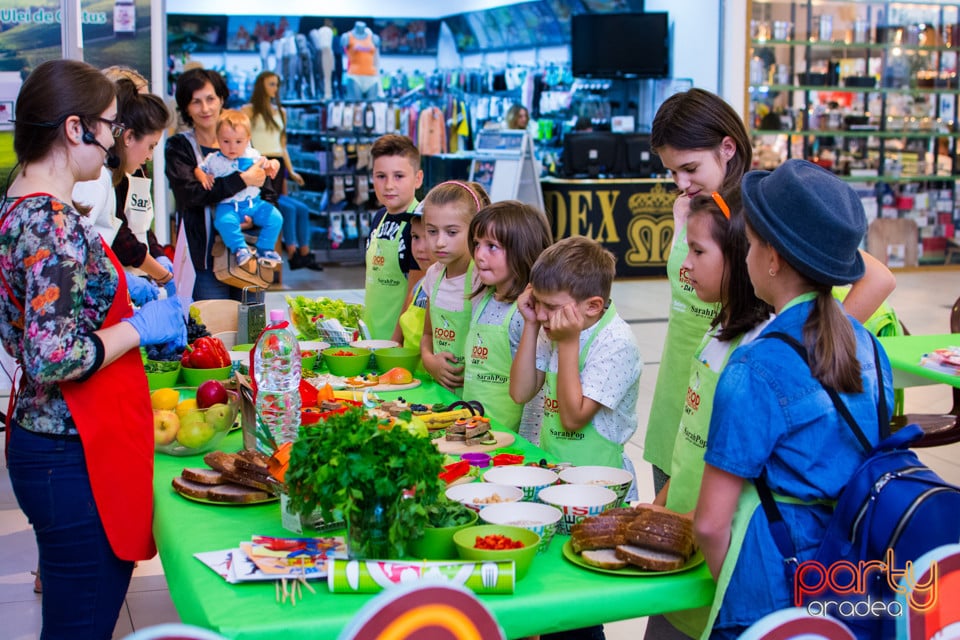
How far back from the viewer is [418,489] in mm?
1803

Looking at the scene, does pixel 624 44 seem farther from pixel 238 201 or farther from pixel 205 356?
pixel 205 356

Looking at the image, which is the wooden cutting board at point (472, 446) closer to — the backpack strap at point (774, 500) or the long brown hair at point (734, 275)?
the long brown hair at point (734, 275)

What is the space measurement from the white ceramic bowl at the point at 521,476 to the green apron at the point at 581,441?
0.47m

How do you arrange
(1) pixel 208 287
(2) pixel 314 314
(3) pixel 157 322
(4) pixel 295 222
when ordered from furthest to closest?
1. (4) pixel 295 222
2. (1) pixel 208 287
3. (2) pixel 314 314
4. (3) pixel 157 322

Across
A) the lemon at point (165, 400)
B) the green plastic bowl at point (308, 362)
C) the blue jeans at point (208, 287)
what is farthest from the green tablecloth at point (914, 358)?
the blue jeans at point (208, 287)

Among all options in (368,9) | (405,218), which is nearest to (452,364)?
(405,218)

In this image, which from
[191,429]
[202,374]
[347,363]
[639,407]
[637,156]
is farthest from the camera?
[637,156]

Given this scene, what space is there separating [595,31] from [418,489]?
10.1 meters

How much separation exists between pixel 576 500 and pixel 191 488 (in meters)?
0.85

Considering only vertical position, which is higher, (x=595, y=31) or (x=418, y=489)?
(x=595, y=31)

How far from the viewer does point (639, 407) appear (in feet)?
21.1

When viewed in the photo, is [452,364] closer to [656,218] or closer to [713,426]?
[713,426]

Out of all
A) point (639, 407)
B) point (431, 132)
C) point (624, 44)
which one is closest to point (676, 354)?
point (639, 407)

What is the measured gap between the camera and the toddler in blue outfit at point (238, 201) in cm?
519
